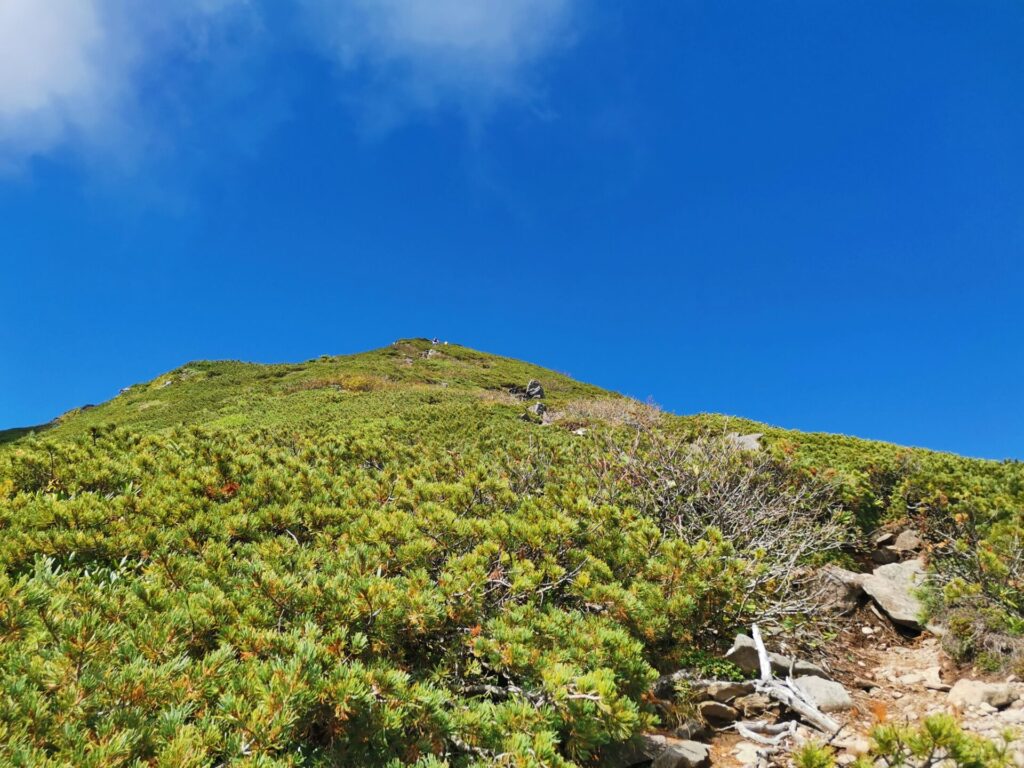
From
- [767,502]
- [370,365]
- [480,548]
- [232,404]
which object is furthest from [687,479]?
[370,365]

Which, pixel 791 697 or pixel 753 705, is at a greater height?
pixel 791 697

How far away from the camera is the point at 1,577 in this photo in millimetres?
2992

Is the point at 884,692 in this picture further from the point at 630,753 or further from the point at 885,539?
the point at 885,539

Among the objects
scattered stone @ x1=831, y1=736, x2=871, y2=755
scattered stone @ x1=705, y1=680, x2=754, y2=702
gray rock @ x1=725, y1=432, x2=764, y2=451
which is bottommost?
scattered stone @ x1=831, y1=736, x2=871, y2=755

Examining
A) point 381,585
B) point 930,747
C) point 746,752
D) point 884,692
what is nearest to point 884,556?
point 884,692

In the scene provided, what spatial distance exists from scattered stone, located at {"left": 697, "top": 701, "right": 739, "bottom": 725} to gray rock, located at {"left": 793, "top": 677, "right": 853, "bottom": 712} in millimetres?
717

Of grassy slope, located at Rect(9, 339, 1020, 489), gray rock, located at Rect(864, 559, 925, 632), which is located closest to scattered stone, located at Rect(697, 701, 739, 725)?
gray rock, located at Rect(864, 559, 925, 632)

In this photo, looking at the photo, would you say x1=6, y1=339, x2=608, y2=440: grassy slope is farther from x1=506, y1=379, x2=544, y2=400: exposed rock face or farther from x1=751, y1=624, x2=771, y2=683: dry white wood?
x1=751, y1=624, x2=771, y2=683: dry white wood

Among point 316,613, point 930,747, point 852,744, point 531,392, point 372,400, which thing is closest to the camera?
point 930,747

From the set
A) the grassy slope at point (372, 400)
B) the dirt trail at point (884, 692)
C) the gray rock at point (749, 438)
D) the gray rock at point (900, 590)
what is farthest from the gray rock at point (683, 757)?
the gray rock at point (749, 438)

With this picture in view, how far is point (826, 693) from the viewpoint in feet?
15.7

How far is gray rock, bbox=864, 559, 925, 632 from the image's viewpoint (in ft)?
21.0

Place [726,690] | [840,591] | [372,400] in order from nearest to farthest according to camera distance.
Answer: [726,690], [840,591], [372,400]

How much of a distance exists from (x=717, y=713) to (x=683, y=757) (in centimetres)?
105
